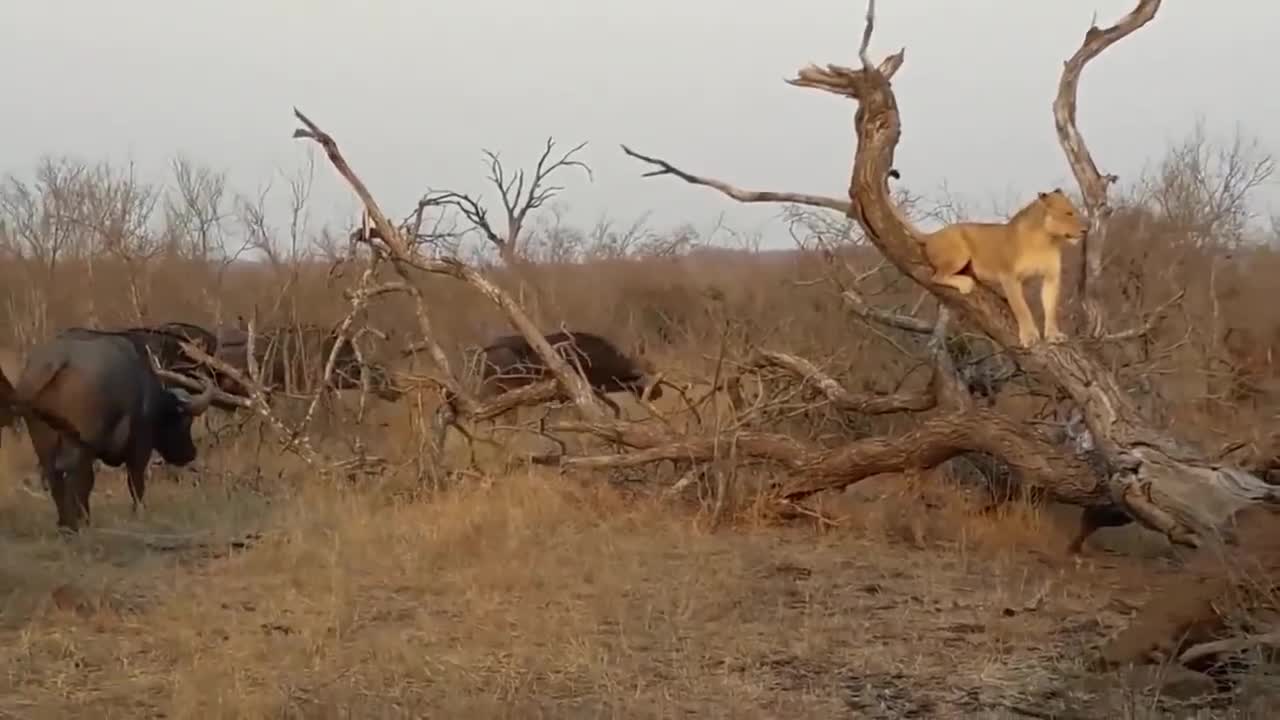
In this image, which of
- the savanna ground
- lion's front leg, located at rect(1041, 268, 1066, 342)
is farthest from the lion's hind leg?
the savanna ground

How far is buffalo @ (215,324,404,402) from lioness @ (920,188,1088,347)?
605cm

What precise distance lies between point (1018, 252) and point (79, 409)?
6.84m

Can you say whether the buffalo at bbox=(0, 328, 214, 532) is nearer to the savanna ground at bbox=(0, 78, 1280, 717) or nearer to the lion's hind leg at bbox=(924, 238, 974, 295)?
the savanna ground at bbox=(0, 78, 1280, 717)

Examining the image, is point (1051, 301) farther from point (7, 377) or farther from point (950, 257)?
point (7, 377)

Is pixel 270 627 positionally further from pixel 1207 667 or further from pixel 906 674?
pixel 1207 667

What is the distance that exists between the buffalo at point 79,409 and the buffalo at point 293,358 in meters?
2.60

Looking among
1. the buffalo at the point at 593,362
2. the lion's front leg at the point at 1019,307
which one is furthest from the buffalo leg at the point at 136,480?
the lion's front leg at the point at 1019,307

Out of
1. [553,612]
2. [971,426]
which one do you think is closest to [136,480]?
[553,612]

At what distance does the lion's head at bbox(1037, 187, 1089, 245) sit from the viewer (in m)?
8.58

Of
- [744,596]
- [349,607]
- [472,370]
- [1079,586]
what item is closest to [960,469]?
[1079,586]

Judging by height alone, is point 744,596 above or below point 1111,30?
below

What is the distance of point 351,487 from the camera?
442 inches

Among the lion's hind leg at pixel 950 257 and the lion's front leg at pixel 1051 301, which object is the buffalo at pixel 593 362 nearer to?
the lion's hind leg at pixel 950 257

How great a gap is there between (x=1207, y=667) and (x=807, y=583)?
274 centimetres
